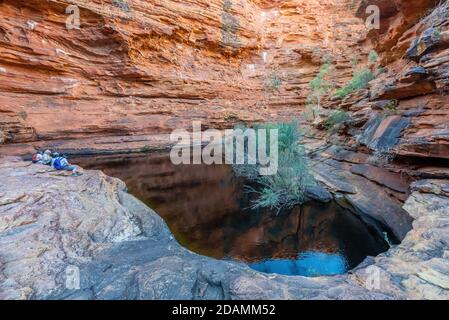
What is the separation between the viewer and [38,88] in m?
10.1

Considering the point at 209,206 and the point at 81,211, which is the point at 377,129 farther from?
the point at 81,211

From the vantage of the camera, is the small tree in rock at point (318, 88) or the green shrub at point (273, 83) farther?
the green shrub at point (273, 83)

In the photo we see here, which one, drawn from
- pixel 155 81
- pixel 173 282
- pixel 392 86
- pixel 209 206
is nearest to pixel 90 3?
pixel 155 81

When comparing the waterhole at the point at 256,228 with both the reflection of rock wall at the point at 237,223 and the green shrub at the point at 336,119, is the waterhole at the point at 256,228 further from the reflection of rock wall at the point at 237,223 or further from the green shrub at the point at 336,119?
the green shrub at the point at 336,119

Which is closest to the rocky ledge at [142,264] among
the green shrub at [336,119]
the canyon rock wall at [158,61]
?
the green shrub at [336,119]

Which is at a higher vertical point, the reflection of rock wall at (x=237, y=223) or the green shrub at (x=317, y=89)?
the green shrub at (x=317, y=89)

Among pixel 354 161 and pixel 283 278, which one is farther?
pixel 354 161

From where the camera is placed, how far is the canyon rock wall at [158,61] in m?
9.92

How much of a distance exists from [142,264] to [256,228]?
271 centimetres

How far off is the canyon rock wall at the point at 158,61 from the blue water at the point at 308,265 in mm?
9833

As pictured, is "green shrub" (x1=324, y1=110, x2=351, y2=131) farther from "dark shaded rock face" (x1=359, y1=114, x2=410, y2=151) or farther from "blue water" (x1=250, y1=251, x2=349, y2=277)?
"blue water" (x1=250, y1=251, x2=349, y2=277)

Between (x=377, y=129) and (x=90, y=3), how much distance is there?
12.4 metres

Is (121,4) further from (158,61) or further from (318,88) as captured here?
(318,88)

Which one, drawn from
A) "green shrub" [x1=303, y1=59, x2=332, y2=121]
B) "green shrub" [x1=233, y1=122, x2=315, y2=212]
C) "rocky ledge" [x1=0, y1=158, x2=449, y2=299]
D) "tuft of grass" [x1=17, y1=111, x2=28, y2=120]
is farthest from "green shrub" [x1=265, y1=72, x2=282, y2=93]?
"rocky ledge" [x1=0, y1=158, x2=449, y2=299]
